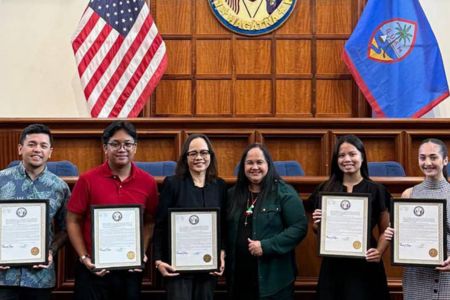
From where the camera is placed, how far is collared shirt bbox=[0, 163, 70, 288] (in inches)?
104

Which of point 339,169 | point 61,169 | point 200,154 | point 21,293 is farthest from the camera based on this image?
point 61,169

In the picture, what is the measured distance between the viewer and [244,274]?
2822 millimetres

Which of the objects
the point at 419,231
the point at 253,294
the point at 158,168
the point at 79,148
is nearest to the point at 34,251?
the point at 253,294

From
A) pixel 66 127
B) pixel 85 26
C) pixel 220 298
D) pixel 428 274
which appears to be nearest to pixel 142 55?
pixel 85 26

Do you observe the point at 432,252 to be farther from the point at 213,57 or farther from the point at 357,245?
the point at 213,57

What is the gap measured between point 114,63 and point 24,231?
3.48 m

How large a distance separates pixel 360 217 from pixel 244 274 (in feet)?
2.11

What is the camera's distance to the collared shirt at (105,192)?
2.77m

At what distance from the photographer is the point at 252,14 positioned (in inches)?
259

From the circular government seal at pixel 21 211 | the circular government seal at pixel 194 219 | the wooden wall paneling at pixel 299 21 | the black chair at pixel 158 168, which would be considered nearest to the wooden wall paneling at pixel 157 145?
the black chair at pixel 158 168

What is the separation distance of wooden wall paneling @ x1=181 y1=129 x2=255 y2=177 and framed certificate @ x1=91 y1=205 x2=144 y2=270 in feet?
8.34

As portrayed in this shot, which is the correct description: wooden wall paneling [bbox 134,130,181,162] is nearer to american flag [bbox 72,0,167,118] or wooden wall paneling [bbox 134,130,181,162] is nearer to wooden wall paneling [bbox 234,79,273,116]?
american flag [bbox 72,0,167,118]

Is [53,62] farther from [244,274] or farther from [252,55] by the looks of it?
[244,274]

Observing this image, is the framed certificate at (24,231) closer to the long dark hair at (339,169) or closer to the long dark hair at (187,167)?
the long dark hair at (187,167)
